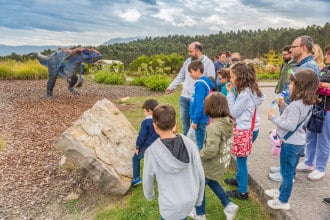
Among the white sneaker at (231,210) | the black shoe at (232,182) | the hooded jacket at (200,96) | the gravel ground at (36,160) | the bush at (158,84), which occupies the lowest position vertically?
the gravel ground at (36,160)

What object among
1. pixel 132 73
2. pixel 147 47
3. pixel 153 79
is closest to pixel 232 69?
pixel 153 79

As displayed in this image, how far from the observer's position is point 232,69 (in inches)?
148

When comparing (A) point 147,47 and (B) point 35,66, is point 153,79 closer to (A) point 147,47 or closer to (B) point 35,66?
(B) point 35,66

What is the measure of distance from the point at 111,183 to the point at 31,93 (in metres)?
8.97

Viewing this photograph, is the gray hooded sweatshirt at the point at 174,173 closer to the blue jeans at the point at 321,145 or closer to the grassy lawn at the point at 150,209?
the grassy lawn at the point at 150,209

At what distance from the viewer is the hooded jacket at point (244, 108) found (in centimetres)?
374

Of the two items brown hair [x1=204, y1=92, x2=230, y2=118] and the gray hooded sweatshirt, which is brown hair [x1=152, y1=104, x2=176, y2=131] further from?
brown hair [x1=204, y1=92, x2=230, y2=118]

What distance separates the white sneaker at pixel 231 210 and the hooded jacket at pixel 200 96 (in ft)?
4.04

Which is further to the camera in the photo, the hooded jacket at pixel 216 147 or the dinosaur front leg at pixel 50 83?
the dinosaur front leg at pixel 50 83

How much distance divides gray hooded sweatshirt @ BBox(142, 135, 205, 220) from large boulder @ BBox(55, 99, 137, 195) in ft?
5.25

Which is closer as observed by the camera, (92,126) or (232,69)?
(232,69)

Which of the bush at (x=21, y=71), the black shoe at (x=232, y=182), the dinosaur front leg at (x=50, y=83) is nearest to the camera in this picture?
the black shoe at (x=232, y=182)

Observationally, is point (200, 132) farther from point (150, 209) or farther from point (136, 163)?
point (150, 209)

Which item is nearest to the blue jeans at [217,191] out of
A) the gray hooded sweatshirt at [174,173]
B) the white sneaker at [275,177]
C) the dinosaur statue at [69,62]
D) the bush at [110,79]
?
the gray hooded sweatshirt at [174,173]
